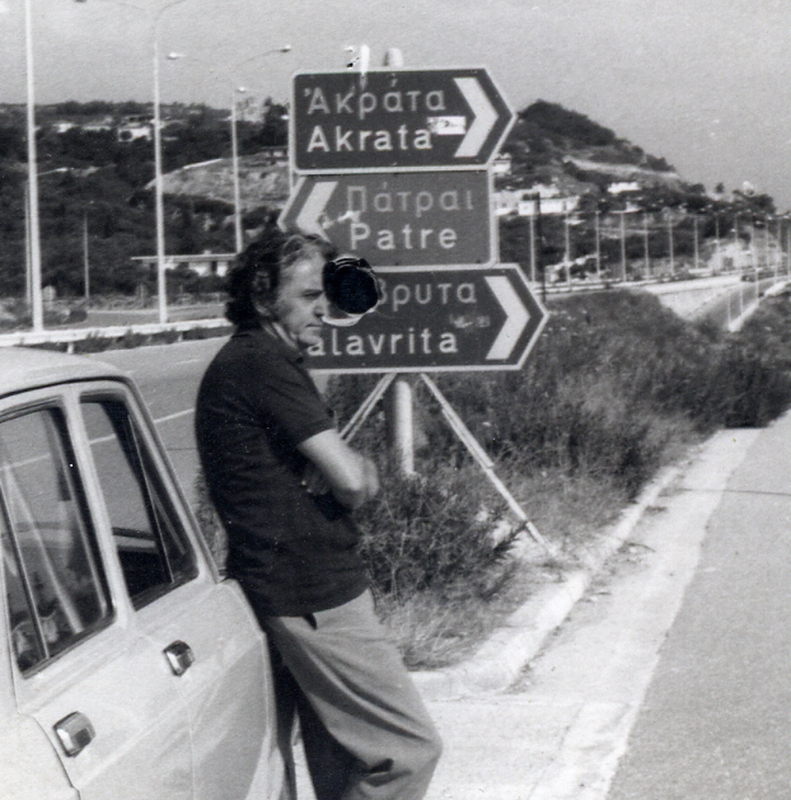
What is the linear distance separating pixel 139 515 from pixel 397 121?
484 cm

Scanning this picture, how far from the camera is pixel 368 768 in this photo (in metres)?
3.20

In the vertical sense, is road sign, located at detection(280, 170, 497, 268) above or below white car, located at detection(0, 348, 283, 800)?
above

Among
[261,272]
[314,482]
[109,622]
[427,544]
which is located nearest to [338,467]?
[314,482]

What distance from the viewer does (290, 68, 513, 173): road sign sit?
7.44 m

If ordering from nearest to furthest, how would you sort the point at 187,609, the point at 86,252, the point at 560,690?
1. the point at 187,609
2. the point at 560,690
3. the point at 86,252

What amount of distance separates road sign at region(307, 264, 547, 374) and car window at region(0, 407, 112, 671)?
4.96 metres

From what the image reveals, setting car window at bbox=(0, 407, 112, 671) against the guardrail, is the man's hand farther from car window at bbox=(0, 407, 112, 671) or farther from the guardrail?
the guardrail

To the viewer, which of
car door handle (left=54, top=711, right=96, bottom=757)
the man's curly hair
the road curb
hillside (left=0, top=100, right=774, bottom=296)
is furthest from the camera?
hillside (left=0, top=100, right=774, bottom=296)

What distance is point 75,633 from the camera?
2389 mm

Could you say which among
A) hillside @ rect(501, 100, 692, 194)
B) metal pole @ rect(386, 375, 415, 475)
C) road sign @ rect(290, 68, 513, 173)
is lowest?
metal pole @ rect(386, 375, 415, 475)

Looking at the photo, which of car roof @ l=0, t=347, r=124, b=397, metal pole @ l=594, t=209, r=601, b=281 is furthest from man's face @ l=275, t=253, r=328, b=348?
metal pole @ l=594, t=209, r=601, b=281

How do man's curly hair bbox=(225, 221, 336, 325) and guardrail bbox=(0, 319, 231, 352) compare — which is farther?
guardrail bbox=(0, 319, 231, 352)

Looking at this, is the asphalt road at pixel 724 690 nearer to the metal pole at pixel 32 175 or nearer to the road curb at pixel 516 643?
the road curb at pixel 516 643

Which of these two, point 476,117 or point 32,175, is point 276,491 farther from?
point 32,175
